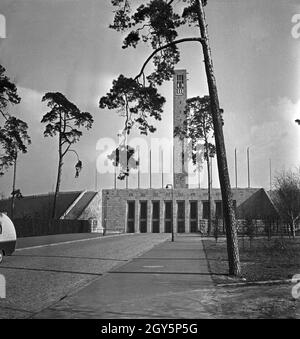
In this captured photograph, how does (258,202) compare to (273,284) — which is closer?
(273,284)

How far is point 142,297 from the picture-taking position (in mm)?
8797

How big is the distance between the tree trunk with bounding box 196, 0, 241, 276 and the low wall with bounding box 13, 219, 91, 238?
2642 cm

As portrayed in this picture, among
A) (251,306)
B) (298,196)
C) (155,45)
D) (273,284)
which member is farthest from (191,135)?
(251,306)

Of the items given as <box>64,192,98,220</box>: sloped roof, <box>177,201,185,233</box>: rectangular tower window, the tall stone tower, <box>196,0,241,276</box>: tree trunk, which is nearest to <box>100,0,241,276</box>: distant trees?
<box>196,0,241,276</box>: tree trunk

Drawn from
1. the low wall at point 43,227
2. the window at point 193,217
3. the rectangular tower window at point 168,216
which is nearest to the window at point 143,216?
the rectangular tower window at point 168,216

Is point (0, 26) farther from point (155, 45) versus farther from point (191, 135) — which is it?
point (191, 135)

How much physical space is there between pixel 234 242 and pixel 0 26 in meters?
8.36

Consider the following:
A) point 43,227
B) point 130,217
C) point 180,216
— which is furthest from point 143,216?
point 43,227

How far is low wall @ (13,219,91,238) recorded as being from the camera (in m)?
36.9

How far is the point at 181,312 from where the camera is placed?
7.28 metres

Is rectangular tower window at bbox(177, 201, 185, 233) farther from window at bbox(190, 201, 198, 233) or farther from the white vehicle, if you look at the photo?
the white vehicle

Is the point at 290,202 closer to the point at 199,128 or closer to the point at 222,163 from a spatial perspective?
the point at 199,128

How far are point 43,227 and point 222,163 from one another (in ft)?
103
